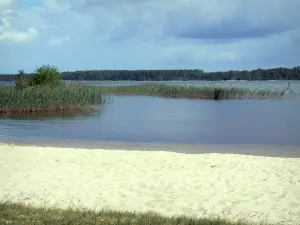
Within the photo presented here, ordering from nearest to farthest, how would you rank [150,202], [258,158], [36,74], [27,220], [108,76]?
1. [27,220]
2. [150,202]
3. [258,158]
4. [36,74]
5. [108,76]

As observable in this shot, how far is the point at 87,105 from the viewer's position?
3288cm

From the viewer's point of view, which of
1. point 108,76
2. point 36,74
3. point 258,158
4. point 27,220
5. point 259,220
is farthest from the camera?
point 108,76

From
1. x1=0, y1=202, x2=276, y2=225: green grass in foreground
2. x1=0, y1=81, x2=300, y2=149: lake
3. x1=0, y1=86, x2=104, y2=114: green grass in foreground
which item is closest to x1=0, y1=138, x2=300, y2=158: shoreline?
x1=0, y1=81, x2=300, y2=149: lake

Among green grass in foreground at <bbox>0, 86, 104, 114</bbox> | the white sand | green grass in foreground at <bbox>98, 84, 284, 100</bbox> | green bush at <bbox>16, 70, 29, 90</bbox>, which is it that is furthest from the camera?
green grass in foreground at <bbox>98, 84, 284, 100</bbox>

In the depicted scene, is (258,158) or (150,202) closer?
(150,202)

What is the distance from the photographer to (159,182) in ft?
29.1

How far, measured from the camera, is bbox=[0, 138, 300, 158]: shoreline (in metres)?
15.3

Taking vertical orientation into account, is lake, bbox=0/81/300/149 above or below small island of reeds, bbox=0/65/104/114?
below

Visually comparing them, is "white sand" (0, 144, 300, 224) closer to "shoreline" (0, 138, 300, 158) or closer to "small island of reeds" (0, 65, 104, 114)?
"shoreline" (0, 138, 300, 158)

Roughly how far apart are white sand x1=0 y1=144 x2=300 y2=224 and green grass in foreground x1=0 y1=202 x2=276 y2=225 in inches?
38.4

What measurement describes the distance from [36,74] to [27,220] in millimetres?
33605

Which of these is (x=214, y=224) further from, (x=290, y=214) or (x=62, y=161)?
(x=62, y=161)

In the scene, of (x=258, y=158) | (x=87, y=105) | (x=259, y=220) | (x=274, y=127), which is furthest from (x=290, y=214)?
(x=87, y=105)

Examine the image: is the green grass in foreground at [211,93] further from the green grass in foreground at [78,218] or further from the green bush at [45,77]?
the green grass in foreground at [78,218]
